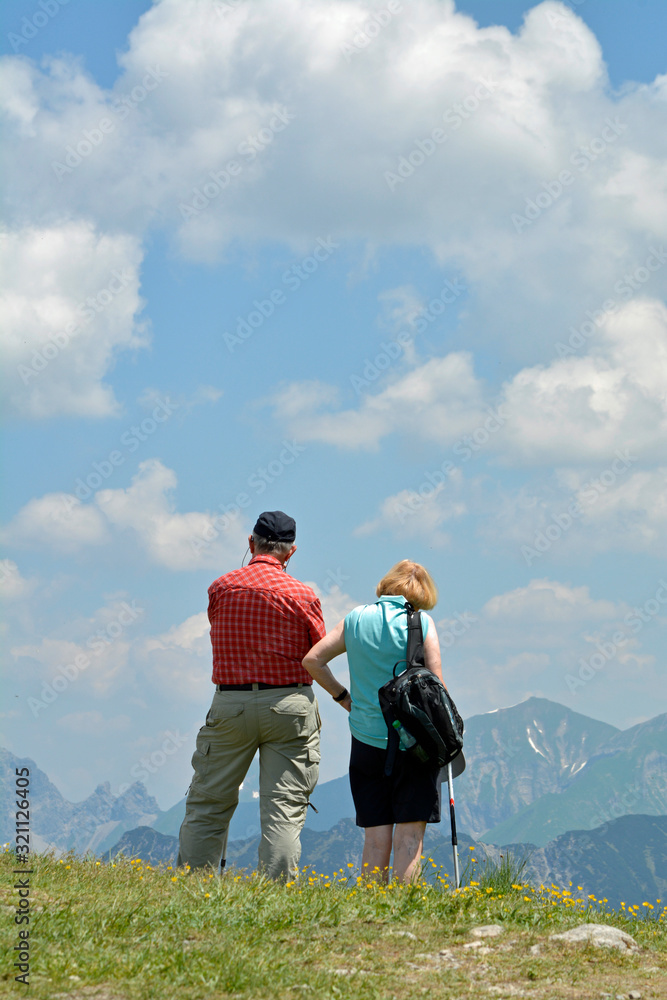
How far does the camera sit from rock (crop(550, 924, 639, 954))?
5016 millimetres

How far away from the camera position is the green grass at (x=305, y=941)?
4027 millimetres

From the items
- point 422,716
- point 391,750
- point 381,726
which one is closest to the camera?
point 422,716

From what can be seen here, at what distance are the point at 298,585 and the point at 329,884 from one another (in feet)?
7.06

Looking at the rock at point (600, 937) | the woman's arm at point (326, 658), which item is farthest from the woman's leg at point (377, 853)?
the rock at point (600, 937)

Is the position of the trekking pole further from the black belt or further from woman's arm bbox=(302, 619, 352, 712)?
A: the black belt

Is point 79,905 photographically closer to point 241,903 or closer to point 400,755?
point 241,903

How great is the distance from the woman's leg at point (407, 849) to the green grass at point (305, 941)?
0.13m

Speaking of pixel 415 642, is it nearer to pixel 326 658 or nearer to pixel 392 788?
pixel 326 658

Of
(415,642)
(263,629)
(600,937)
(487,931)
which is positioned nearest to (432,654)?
(415,642)

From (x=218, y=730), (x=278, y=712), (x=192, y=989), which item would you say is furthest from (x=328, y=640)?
(x=192, y=989)

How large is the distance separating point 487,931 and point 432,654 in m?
1.77

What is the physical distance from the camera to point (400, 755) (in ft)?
19.5

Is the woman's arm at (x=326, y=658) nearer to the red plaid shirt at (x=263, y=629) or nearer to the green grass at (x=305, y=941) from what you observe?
the red plaid shirt at (x=263, y=629)

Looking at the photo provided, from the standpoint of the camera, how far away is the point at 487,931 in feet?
16.7
